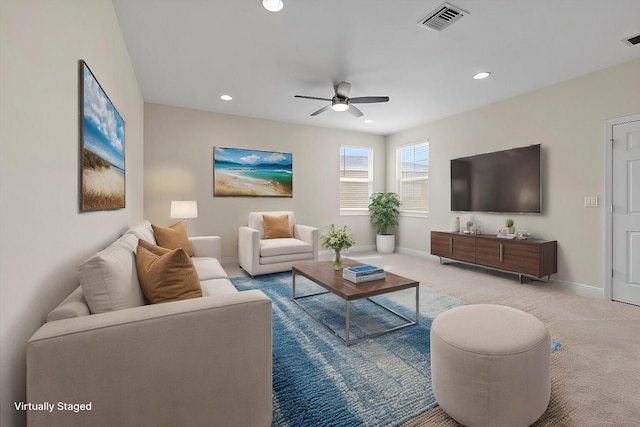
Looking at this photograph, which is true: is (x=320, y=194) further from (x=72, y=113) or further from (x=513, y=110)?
(x=72, y=113)

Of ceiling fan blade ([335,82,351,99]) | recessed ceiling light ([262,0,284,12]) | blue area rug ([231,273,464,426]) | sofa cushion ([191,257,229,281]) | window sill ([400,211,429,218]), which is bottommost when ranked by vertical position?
blue area rug ([231,273,464,426])

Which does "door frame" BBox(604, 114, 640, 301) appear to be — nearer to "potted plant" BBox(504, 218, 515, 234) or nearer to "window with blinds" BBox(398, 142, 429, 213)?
"potted plant" BBox(504, 218, 515, 234)

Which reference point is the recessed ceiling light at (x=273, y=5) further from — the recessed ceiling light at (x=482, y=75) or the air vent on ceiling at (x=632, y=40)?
the air vent on ceiling at (x=632, y=40)

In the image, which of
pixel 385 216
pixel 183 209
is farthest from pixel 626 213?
pixel 183 209

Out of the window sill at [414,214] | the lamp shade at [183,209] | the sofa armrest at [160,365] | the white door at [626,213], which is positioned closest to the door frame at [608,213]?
the white door at [626,213]

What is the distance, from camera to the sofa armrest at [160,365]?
95cm

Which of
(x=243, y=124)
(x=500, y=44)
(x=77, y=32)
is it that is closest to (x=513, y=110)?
(x=500, y=44)

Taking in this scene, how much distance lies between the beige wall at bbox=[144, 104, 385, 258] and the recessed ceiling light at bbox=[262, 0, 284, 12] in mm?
3033

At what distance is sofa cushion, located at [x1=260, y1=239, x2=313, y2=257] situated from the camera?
13.4 feet

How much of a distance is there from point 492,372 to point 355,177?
5280mm

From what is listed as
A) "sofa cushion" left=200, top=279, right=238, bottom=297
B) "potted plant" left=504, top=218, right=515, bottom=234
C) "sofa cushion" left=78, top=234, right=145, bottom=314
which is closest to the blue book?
"sofa cushion" left=200, top=279, right=238, bottom=297

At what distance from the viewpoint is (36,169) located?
1.10m

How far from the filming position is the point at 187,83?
3.71 m

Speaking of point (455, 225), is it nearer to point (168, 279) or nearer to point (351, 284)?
point (351, 284)
